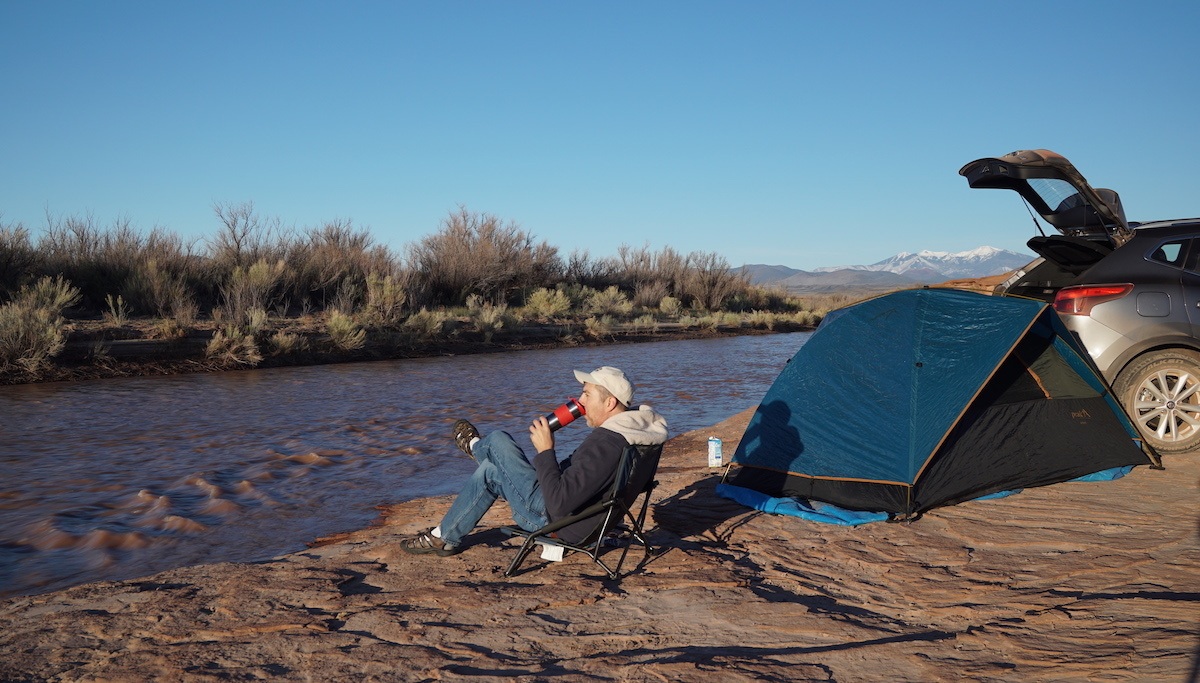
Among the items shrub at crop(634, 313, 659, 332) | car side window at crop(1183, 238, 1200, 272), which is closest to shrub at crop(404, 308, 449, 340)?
shrub at crop(634, 313, 659, 332)

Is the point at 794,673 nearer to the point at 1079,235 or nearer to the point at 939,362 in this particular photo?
the point at 939,362

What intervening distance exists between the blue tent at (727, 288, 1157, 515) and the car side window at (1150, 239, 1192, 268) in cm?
131

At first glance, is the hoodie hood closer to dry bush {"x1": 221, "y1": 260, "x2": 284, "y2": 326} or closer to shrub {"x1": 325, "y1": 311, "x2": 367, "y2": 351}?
shrub {"x1": 325, "y1": 311, "x2": 367, "y2": 351}

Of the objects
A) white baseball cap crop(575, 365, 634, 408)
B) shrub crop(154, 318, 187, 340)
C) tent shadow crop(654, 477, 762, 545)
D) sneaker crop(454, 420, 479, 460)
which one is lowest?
tent shadow crop(654, 477, 762, 545)

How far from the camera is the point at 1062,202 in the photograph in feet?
28.3

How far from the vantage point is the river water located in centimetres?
657

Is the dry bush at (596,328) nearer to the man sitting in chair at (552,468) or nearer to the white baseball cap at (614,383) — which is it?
the man sitting in chair at (552,468)

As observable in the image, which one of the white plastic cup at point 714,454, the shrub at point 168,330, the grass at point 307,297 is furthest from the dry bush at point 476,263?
the white plastic cup at point 714,454

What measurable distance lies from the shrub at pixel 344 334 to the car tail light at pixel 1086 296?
1532 centimetres

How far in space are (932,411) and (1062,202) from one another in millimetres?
3335

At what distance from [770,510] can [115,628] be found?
442 cm

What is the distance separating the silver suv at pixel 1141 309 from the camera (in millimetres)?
7910

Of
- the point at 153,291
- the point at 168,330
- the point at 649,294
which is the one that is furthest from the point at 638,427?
the point at 649,294

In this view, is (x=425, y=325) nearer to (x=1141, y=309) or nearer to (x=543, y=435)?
(x=1141, y=309)
